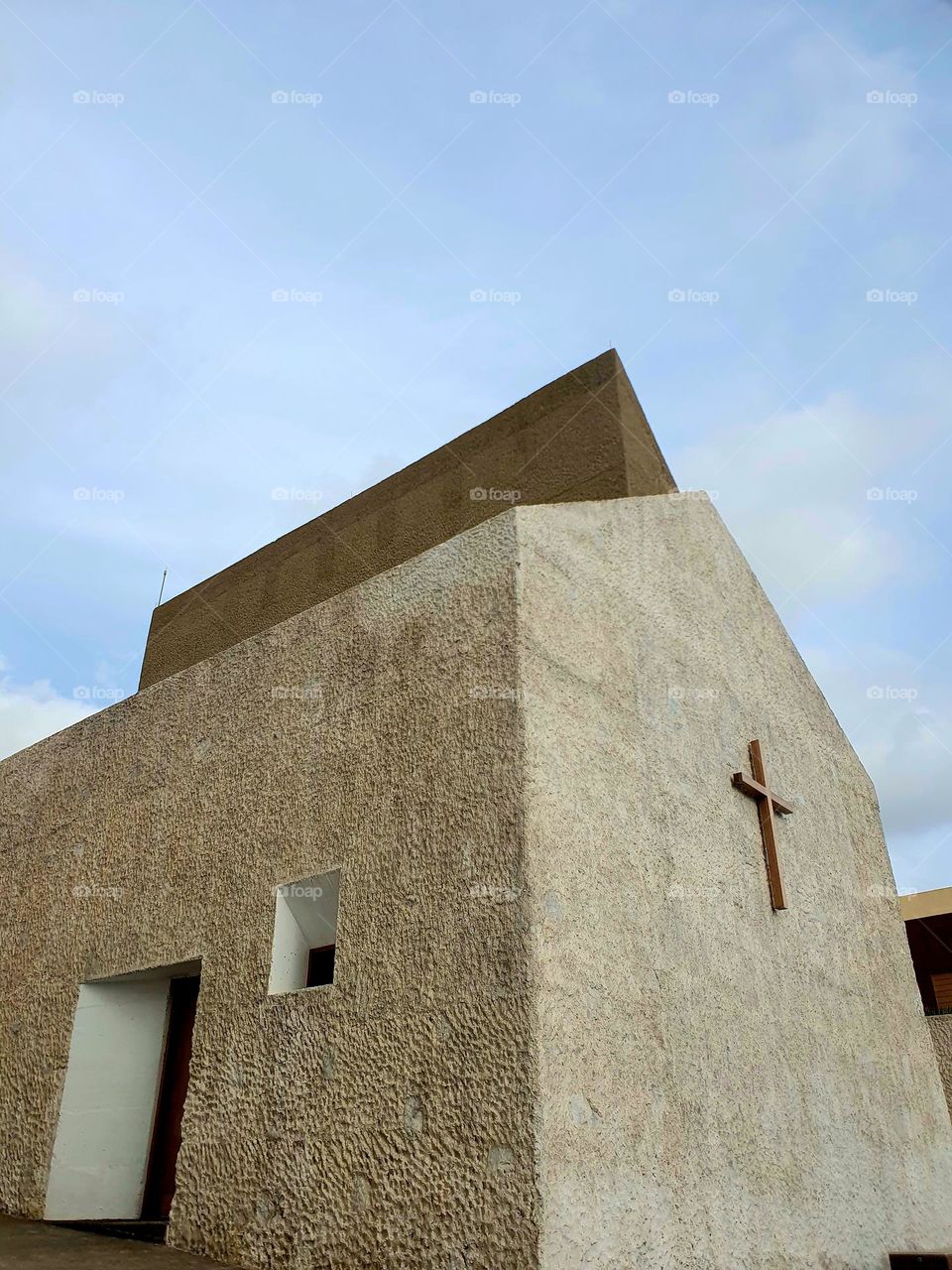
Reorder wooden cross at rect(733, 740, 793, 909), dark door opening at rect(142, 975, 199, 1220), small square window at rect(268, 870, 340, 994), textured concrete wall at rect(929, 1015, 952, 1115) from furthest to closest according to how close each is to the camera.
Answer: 1. textured concrete wall at rect(929, 1015, 952, 1115)
2. wooden cross at rect(733, 740, 793, 909)
3. dark door opening at rect(142, 975, 199, 1220)
4. small square window at rect(268, 870, 340, 994)

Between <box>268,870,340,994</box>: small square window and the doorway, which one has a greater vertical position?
<box>268,870,340,994</box>: small square window

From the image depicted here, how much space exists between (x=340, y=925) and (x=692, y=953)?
163 centimetres

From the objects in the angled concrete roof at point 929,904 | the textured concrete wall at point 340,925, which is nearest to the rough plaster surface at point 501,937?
the textured concrete wall at point 340,925

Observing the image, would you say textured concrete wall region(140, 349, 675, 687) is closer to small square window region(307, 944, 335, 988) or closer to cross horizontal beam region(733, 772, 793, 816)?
cross horizontal beam region(733, 772, 793, 816)

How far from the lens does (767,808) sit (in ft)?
18.6

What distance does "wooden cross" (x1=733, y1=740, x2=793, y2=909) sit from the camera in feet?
17.7

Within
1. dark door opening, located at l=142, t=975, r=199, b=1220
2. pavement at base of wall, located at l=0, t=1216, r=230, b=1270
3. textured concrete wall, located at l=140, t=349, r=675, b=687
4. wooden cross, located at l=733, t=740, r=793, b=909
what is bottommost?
pavement at base of wall, located at l=0, t=1216, r=230, b=1270

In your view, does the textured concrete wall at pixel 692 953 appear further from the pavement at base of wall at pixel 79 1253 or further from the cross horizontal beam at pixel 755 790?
the pavement at base of wall at pixel 79 1253

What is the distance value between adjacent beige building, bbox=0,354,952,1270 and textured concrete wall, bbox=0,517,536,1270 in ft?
0.06

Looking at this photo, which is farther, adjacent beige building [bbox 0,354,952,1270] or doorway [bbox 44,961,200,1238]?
doorway [bbox 44,961,200,1238]

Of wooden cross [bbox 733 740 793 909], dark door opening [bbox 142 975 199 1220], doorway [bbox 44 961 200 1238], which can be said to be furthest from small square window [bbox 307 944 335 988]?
wooden cross [bbox 733 740 793 909]

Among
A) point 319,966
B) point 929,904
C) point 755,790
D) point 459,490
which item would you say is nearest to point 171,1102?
point 319,966

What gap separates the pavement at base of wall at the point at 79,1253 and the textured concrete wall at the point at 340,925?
0.17 meters

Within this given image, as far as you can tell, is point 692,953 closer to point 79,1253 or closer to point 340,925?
point 340,925
